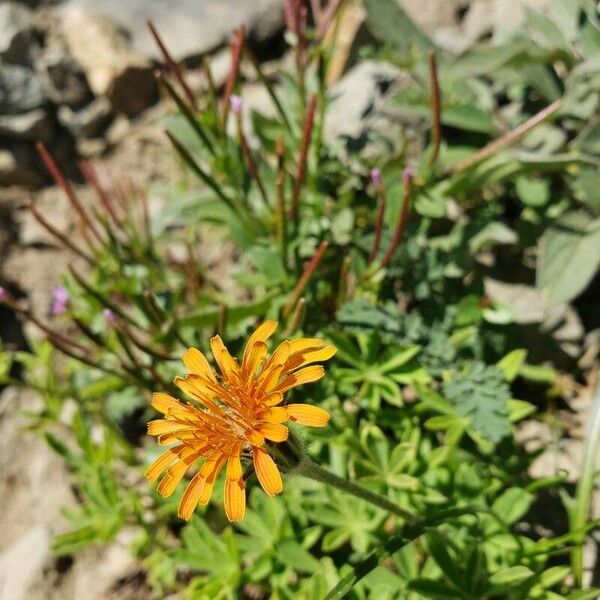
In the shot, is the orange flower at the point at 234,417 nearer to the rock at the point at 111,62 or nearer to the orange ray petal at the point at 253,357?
the orange ray petal at the point at 253,357

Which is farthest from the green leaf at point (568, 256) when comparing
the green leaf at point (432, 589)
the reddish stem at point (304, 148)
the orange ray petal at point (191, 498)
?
the orange ray petal at point (191, 498)

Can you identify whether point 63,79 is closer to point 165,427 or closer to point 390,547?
point 165,427

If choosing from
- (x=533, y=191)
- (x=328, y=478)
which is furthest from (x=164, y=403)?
(x=533, y=191)

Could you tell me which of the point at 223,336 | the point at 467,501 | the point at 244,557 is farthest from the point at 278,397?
the point at 244,557

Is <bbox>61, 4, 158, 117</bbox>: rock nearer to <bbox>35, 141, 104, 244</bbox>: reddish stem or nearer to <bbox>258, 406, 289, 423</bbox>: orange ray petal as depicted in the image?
<bbox>35, 141, 104, 244</bbox>: reddish stem

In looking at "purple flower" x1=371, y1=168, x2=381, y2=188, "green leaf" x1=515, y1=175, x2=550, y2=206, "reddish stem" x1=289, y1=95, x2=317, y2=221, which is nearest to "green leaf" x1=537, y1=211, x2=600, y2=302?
"green leaf" x1=515, y1=175, x2=550, y2=206
